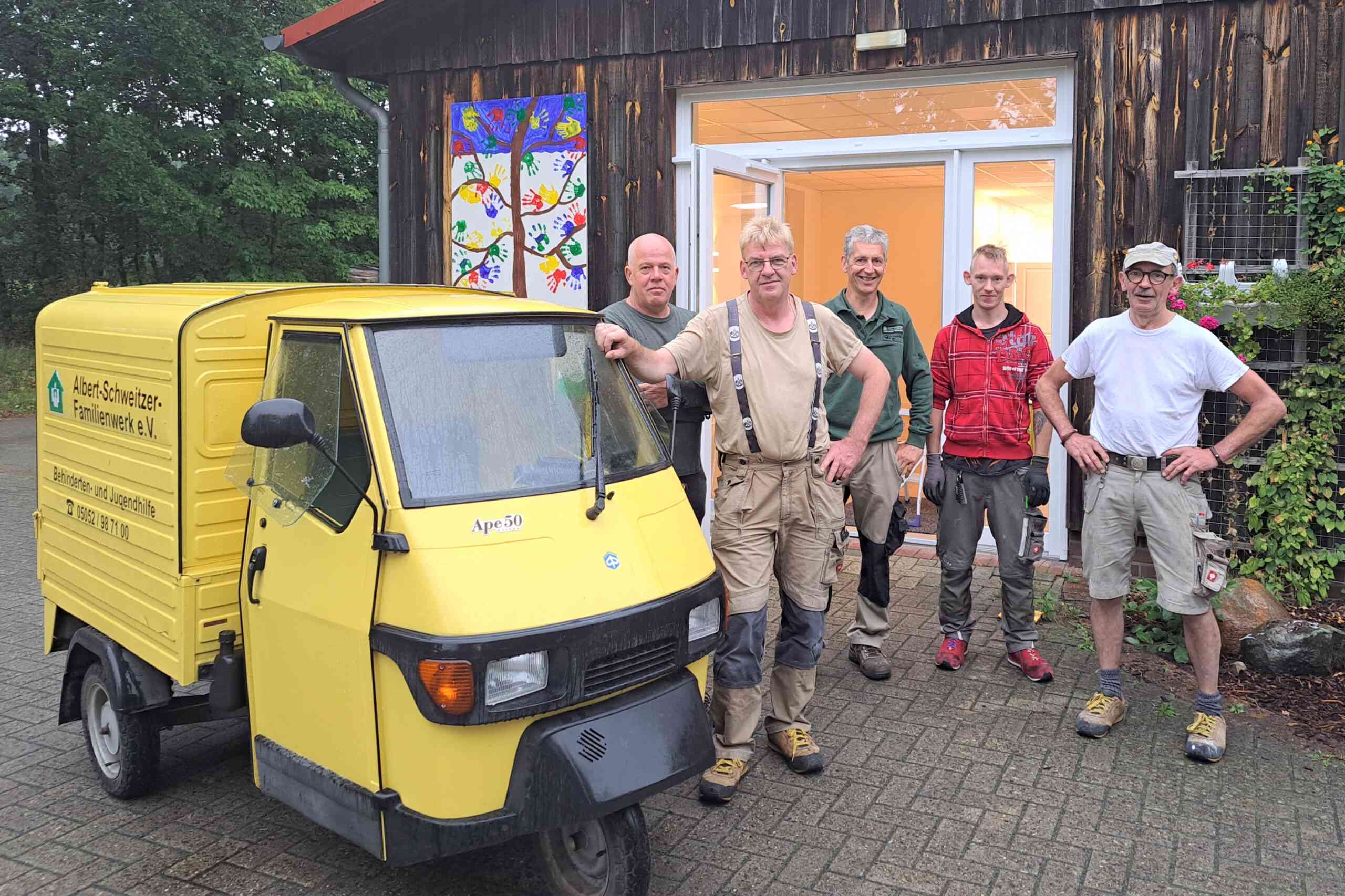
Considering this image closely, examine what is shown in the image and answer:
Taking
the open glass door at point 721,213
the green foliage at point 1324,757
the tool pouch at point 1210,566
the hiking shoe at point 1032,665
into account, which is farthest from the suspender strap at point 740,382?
the open glass door at point 721,213

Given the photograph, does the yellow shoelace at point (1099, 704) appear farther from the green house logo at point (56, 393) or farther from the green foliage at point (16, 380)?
the green foliage at point (16, 380)

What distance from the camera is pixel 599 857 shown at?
361 centimetres

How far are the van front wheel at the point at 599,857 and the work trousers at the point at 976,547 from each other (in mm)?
2831

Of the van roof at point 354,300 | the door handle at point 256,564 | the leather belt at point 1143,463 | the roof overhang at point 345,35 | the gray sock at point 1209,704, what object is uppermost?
the roof overhang at point 345,35

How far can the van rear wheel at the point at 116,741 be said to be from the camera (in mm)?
4473

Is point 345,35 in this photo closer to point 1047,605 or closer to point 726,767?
point 1047,605

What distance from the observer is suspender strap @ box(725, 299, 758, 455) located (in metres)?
4.45

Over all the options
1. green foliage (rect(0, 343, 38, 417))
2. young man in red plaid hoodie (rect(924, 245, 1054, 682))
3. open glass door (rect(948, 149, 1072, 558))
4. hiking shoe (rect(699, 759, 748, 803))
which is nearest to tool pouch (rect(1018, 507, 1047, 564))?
young man in red plaid hoodie (rect(924, 245, 1054, 682))

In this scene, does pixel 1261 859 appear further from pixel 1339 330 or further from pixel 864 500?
pixel 1339 330

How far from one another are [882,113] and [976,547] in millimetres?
3711

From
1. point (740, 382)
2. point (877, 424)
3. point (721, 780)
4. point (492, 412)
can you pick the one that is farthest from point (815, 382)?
point (721, 780)

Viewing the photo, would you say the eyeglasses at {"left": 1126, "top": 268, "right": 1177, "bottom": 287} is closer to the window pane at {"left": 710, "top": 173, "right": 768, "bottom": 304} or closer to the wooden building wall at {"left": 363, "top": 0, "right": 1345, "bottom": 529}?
the wooden building wall at {"left": 363, "top": 0, "right": 1345, "bottom": 529}

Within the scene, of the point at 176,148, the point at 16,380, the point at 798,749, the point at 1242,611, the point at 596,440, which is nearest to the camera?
the point at 596,440

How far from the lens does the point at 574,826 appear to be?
3381 mm
